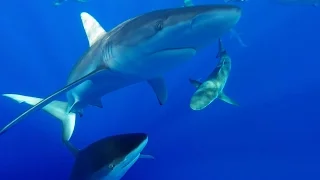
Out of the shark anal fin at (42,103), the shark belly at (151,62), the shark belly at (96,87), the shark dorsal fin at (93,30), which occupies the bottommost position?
the shark anal fin at (42,103)

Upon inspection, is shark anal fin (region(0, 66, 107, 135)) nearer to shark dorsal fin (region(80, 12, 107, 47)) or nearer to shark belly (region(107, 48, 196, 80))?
shark belly (region(107, 48, 196, 80))

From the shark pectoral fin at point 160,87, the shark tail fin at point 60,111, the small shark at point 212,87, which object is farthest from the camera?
the shark tail fin at point 60,111

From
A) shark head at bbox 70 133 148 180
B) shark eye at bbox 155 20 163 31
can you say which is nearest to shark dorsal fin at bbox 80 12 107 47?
shark eye at bbox 155 20 163 31

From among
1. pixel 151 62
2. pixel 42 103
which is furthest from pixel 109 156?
pixel 151 62

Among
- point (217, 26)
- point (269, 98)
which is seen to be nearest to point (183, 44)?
point (217, 26)

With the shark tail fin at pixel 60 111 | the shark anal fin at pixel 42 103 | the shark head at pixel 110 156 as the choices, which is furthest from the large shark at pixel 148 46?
the shark head at pixel 110 156

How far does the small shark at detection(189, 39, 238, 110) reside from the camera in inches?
94.0

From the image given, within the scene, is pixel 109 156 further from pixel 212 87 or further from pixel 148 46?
pixel 212 87

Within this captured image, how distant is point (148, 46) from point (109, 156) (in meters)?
0.72

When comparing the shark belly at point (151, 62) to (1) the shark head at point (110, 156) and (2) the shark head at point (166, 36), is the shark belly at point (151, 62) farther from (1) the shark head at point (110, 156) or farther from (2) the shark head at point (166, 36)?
(1) the shark head at point (110, 156)

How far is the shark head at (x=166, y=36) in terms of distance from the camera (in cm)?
188

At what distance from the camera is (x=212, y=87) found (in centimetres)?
259

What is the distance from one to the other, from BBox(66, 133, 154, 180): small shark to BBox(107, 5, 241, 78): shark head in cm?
55

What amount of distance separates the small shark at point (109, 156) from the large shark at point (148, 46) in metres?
0.44
